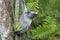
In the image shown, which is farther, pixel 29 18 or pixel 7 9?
pixel 29 18

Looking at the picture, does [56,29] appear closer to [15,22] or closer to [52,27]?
[52,27]

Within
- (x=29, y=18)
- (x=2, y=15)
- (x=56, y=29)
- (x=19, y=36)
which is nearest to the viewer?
(x=2, y=15)

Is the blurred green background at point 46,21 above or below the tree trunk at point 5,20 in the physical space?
below

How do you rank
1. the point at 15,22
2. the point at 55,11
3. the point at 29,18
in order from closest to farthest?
the point at 29,18
the point at 15,22
the point at 55,11

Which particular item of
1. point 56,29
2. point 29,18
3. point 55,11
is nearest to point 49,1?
point 55,11

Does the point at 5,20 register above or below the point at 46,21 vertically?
above

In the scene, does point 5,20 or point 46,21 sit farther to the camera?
point 46,21

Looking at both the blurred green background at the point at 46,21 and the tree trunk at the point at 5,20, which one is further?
the blurred green background at the point at 46,21

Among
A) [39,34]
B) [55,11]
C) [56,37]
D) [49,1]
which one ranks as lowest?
[56,37]

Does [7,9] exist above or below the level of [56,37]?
above

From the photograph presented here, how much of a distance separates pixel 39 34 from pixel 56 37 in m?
0.47

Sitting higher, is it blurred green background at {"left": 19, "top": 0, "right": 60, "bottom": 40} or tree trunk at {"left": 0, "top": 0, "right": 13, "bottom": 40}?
tree trunk at {"left": 0, "top": 0, "right": 13, "bottom": 40}

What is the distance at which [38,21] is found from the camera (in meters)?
2.95

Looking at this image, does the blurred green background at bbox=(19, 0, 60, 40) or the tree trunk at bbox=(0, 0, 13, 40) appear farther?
the blurred green background at bbox=(19, 0, 60, 40)
